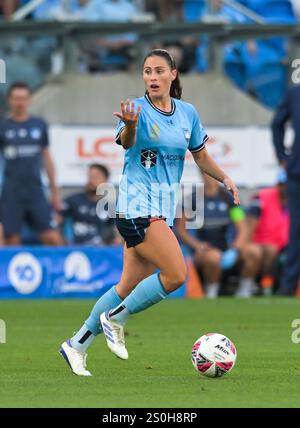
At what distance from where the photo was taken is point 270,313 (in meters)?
14.2

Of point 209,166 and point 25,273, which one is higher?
point 209,166

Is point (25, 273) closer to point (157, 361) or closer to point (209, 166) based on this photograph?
point (157, 361)

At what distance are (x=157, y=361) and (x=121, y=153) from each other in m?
9.80

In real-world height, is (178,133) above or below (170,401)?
above

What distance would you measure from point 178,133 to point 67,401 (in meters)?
2.53

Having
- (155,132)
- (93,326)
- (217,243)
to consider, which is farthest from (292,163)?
(93,326)

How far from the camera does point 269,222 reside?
18469 millimetres

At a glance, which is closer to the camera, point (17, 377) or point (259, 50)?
point (17, 377)

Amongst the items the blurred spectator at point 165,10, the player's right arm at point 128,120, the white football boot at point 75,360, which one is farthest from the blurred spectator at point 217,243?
the player's right arm at point 128,120

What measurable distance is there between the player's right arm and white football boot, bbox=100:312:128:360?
124 cm

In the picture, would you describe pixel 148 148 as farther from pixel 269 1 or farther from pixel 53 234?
pixel 269 1

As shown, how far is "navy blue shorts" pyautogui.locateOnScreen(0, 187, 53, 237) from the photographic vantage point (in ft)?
57.3
